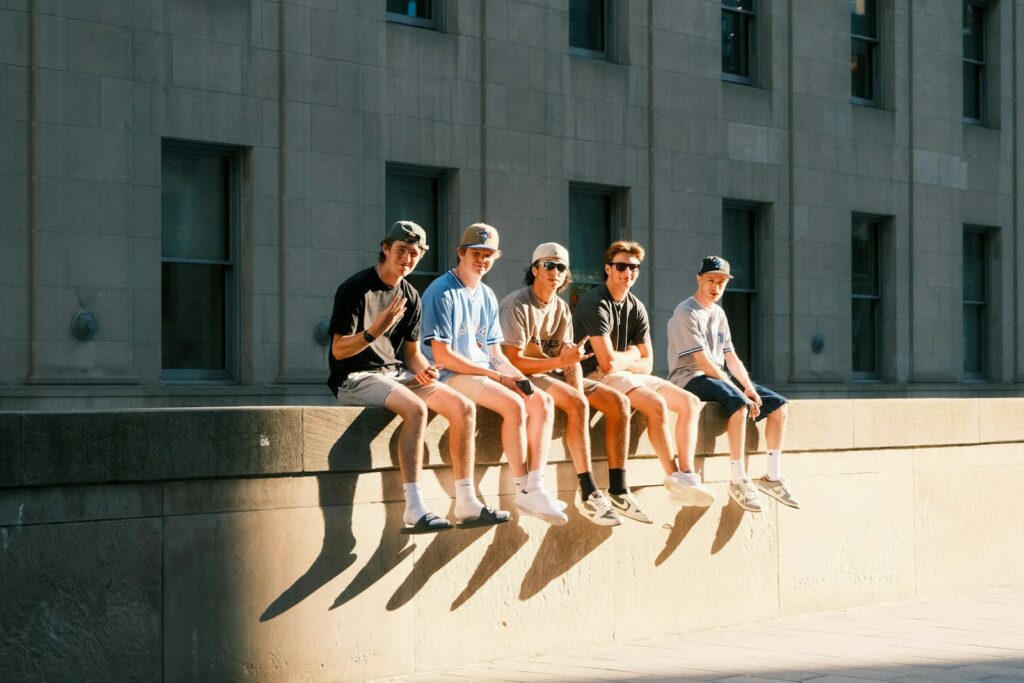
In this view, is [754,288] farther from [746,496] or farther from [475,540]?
[475,540]

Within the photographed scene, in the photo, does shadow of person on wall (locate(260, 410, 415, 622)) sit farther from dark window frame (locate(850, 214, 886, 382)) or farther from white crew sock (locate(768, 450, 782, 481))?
dark window frame (locate(850, 214, 886, 382))

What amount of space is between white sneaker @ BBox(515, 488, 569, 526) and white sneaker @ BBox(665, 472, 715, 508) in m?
1.38

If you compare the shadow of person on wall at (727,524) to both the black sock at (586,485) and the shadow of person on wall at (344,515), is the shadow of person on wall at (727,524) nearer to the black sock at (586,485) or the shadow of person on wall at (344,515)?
the black sock at (586,485)

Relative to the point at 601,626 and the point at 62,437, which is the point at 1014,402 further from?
the point at 62,437

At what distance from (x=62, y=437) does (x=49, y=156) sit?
305 inches

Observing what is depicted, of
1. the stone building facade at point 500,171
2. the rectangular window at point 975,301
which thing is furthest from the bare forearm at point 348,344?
the rectangular window at point 975,301

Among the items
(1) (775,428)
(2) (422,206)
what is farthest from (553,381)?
(2) (422,206)

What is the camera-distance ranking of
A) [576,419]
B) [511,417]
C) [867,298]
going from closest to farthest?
[511,417] < [576,419] < [867,298]

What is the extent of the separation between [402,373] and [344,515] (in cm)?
100

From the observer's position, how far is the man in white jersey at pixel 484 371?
31.9 ft

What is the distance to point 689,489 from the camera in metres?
10.9

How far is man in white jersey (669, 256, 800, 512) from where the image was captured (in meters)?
11.8

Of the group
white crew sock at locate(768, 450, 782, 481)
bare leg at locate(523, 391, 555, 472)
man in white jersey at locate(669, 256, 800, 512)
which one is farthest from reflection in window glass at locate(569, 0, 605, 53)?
bare leg at locate(523, 391, 555, 472)

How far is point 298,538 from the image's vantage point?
8.95m
